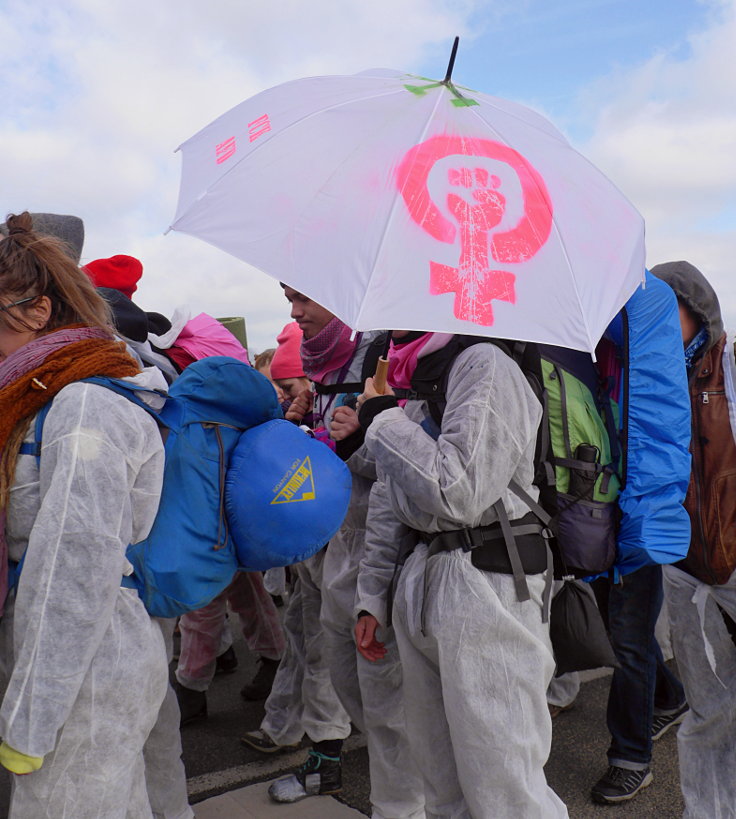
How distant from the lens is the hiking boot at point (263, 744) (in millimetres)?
3842

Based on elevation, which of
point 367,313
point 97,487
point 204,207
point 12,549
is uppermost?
point 204,207

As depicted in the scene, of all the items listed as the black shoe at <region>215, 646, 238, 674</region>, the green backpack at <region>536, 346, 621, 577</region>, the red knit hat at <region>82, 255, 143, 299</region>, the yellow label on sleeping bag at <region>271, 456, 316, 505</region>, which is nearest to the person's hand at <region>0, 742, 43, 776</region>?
the yellow label on sleeping bag at <region>271, 456, 316, 505</region>

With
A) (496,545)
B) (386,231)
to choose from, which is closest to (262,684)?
(496,545)

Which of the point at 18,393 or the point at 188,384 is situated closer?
the point at 18,393

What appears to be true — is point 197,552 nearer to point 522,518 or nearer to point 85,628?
point 85,628

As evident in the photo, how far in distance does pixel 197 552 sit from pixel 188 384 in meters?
0.43

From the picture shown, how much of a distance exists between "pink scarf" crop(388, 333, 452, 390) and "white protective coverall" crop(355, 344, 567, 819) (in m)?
0.10

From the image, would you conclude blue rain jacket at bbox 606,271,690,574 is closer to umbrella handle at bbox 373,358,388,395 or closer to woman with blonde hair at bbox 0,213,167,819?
umbrella handle at bbox 373,358,388,395

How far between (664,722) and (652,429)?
2.29m

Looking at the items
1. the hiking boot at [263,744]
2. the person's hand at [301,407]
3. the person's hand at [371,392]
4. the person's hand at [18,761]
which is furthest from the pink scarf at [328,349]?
the person's hand at [18,761]

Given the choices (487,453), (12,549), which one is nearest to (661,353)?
(487,453)

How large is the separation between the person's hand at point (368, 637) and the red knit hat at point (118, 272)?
1.91 meters

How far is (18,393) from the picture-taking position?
187cm

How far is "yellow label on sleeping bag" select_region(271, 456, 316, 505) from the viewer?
2082mm
